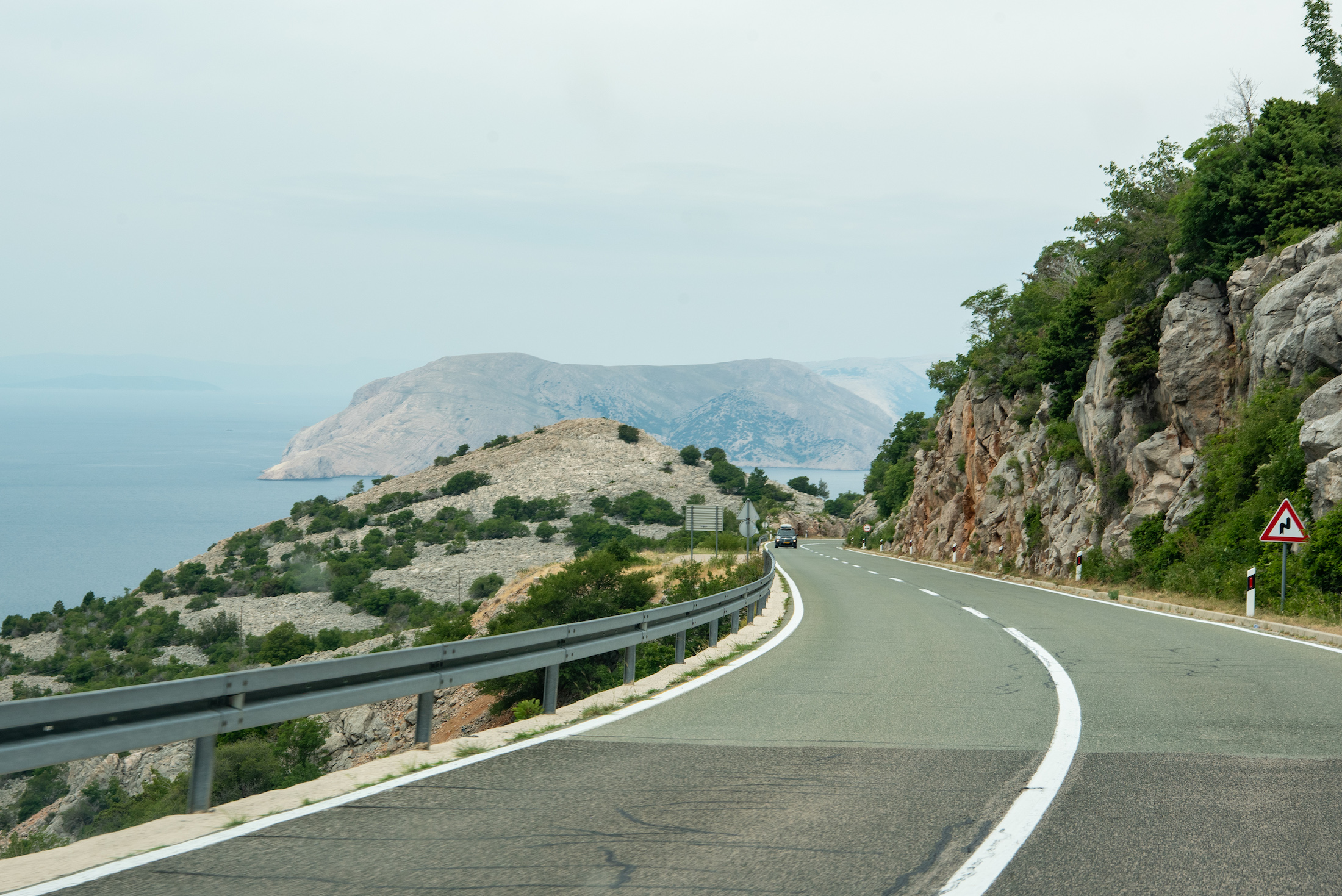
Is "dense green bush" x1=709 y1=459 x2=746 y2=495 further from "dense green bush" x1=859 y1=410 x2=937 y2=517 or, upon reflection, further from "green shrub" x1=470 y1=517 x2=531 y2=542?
"green shrub" x1=470 y1=517 x2=531 y2=542

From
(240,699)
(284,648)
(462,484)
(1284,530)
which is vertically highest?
(462,484)

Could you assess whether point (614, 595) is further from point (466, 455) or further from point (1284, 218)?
point (466, 455)

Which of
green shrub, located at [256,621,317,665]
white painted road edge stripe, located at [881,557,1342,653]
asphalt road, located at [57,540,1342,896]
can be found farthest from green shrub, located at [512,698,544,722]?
green shrub, located at [256,621,317,665]

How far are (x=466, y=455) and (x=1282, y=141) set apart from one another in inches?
6258

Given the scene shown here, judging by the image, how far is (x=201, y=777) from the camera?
518cm

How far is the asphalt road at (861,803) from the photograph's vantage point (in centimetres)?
411

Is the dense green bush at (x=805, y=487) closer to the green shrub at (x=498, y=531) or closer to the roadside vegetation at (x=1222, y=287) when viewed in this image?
the green shrub at (x=498, y=531)

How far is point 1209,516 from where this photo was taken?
22.3 meters

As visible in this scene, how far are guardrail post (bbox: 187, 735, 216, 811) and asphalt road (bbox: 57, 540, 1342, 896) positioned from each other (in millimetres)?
606

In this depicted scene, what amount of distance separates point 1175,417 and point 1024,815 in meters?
24.6

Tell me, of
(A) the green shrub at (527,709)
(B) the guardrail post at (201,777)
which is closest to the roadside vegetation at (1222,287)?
(A) the green shrub at (527,709)

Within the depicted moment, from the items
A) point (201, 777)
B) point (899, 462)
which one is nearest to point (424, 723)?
point (201, 777)

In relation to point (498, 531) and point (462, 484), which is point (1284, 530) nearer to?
point (498, 531)

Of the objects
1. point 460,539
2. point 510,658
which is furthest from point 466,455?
point 510,658
